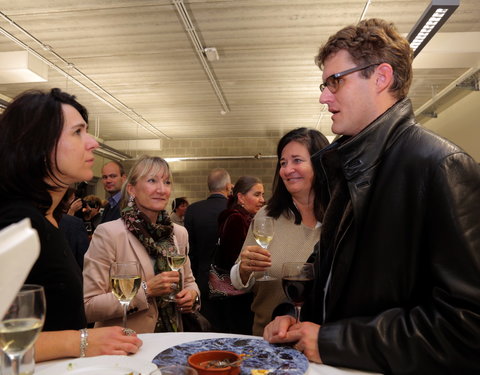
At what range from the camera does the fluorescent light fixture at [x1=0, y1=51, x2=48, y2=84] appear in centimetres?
614

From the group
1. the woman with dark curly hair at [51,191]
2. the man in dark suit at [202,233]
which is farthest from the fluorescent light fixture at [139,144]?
the woman with dark curly hair at [51,191]

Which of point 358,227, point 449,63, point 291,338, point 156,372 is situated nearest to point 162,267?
point 291,338

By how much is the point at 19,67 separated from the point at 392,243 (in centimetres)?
642

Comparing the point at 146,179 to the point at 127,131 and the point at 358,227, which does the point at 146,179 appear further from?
the point at 127,131

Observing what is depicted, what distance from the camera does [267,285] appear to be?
2.30m

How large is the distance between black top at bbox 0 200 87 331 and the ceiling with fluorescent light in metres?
4.26

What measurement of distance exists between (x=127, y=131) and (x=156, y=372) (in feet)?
38.0

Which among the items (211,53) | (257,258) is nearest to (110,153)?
(211,53)

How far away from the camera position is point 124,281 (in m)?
1.42

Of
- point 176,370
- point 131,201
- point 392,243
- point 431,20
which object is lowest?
point 176,370

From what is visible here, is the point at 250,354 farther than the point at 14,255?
Yes

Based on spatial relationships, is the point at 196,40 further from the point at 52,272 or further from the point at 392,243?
the point at 392,243

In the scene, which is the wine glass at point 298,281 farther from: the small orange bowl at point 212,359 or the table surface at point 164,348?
the small orange bowl at point 212,359

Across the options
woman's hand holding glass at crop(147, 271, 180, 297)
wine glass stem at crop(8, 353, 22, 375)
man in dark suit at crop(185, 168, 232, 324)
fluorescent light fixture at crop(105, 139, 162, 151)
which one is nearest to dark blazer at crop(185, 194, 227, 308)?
man in dark suit at crop(185, 168, 232, 324)
